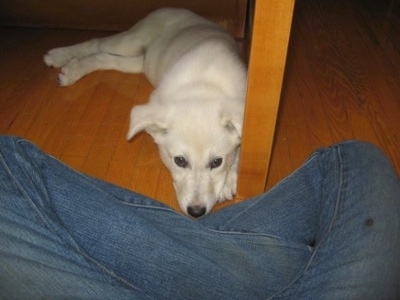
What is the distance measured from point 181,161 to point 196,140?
0.15 metres

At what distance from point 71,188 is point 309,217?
2.40ft

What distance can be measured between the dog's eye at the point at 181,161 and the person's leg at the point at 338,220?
0.43 metres

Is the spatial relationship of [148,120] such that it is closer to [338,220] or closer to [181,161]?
[181,161]

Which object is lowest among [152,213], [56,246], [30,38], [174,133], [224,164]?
[30,38]

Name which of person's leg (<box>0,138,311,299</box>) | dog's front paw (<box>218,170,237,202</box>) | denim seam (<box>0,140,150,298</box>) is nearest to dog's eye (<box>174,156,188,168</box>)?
dog's front paw (<box>218,170,237,202</box>)

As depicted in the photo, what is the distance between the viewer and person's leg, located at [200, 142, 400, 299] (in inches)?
38.5

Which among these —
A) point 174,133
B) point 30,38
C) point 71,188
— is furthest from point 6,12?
point 71,188

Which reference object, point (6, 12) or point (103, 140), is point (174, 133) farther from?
point (6, 12)

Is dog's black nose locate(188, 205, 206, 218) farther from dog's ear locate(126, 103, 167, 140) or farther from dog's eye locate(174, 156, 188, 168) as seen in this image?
dog's ear locate(126, 103, 167, 140)

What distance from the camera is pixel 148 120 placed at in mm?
1752

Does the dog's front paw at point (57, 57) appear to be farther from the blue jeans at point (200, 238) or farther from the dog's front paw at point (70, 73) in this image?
the blue jeans at point (200, 238)

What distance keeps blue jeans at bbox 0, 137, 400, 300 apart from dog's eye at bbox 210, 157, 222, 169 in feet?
1.55

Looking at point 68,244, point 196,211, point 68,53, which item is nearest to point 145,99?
point 68,53

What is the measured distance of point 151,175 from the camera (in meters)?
2.05
